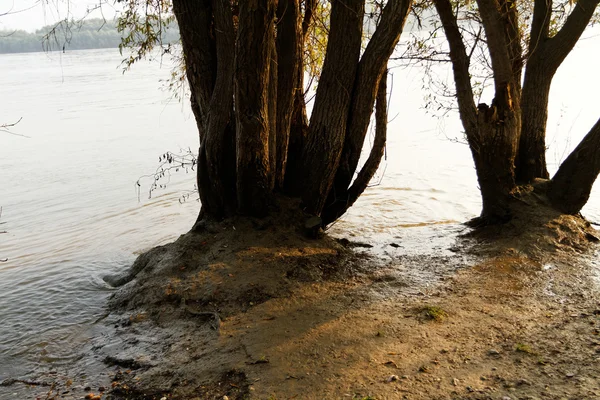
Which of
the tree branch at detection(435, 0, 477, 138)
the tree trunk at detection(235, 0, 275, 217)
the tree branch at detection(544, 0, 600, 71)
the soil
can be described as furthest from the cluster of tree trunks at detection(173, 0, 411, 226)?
the tree branch at detection(544, 0, 600, 71)

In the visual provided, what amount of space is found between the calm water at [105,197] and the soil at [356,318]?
87cm

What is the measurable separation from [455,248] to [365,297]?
214 centimetres

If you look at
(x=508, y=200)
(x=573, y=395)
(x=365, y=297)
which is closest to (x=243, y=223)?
(x=365, y=297)

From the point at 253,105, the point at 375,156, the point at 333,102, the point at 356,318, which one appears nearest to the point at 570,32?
the point at 375,156

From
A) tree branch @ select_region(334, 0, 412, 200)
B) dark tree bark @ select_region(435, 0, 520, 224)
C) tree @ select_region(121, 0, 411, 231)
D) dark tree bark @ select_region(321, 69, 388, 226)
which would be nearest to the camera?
tree @ select_region(121, 0, 411, 231)

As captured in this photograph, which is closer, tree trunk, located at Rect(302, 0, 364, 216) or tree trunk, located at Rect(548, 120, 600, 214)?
tree trunk, located at Rect(302, 0, 364, 216)

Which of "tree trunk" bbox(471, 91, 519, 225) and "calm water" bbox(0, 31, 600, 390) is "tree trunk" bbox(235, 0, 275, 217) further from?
"tree trunk" bbox(471, 91, 519, 225)

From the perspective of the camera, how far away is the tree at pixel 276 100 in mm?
6117

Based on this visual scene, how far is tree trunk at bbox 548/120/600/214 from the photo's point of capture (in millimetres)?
6895

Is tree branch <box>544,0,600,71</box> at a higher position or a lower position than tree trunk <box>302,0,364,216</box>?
higher

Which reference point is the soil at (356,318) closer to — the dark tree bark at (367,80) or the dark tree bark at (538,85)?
the dark tree bark at (538,85)

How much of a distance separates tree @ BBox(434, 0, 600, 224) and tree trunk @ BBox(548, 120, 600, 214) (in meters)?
0.01

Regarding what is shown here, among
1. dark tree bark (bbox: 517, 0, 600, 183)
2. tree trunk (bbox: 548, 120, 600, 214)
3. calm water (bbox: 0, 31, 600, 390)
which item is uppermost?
dark tree bark (bbox: 517, 0, 600, 183)

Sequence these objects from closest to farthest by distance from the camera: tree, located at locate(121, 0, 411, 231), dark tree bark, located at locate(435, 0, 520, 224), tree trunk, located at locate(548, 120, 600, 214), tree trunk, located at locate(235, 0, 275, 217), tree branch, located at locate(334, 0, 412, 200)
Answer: tree trunk, located at locate(235, 0, 275, 217) < tree, located at locate(121, 0, 411, 231) < tree branch, located at locate(334, 0, 412, 200) < dark tree bark, located at locate(435, 0, 520, 224) < tree trunk, located at locate(548, 120, 600, 214)
